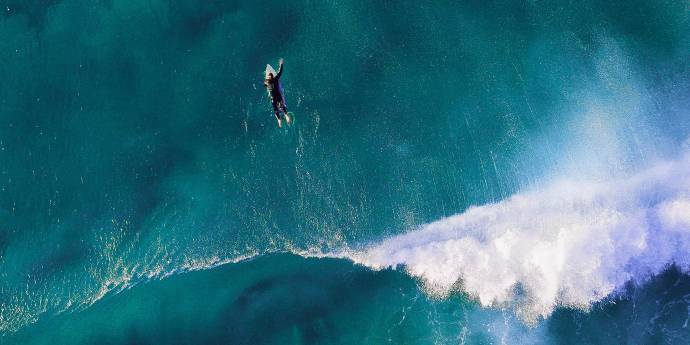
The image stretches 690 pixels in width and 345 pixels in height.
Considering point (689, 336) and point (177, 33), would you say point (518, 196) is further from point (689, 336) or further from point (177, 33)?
point (177, 33)

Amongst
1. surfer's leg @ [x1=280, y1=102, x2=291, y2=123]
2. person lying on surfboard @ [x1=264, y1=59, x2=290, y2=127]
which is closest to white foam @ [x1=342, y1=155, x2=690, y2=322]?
surfer's leg @ [x1=280, y1=102, x2=291, y2=123]

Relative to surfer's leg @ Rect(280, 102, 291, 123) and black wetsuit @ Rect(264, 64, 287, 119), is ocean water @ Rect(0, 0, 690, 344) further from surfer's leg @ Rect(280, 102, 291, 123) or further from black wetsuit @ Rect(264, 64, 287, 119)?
black wetsuit @ Rect(264, 64, 287, 119)

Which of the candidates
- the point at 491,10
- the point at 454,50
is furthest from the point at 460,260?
the point at 491,10

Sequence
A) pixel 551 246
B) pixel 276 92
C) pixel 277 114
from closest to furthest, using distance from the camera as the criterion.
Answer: pixel 276 92 → pixel 551 246 → pixel 277 114

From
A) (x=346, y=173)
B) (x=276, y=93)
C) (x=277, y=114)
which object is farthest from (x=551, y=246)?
(x=276, y=93)

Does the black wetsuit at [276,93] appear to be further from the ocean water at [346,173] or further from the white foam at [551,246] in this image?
the white foam at [551,246]

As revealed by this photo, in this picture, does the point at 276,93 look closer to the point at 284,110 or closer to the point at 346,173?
the point at 284,110
